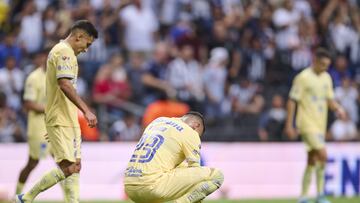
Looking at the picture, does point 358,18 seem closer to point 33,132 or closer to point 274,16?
point 274,16

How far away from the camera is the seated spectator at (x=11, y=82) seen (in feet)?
69.2

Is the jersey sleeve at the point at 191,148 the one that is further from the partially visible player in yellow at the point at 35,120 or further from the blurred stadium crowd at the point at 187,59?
the blurred stadium crowd at the point at 187,59

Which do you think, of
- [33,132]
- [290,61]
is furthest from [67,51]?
[290,61]

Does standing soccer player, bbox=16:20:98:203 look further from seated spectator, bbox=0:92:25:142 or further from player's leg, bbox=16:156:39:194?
seated spectator, bbox=0:92:25:142

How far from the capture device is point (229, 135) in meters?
21.6

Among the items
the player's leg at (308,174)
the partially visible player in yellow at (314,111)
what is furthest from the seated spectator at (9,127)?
the player's leg at (308,174)

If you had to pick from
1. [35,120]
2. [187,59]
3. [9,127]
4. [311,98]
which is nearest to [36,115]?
[35,120]

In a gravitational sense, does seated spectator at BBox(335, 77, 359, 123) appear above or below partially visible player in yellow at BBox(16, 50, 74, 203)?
below

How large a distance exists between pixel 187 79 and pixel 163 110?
1374 mm

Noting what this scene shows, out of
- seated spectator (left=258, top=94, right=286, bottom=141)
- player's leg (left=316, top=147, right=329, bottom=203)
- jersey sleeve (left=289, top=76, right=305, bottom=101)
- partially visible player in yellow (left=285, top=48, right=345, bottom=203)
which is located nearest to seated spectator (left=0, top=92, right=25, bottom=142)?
seated spectator (left=258, top=94, right=286, bottom=141)

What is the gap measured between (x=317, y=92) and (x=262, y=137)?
4.61 meters

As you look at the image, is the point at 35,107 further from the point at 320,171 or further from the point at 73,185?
the point at 320,171

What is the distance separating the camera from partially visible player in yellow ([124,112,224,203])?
11531 mm

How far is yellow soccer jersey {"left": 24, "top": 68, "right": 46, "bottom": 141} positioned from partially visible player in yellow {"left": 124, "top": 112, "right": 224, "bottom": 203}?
442 cm
